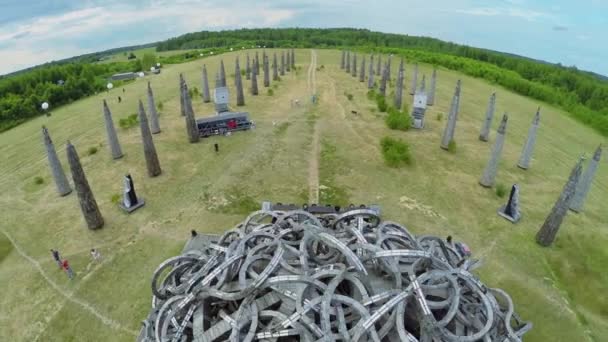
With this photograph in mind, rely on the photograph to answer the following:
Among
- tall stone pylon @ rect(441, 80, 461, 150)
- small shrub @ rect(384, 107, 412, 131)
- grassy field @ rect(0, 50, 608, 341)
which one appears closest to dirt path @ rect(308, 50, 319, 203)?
grassy field @ rect(0, 50, 608, 341)

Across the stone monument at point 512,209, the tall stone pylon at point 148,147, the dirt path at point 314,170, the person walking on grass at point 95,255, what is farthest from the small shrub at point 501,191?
the person walking on grass at point 95,255

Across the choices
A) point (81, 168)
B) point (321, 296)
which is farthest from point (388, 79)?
point (321, 296)

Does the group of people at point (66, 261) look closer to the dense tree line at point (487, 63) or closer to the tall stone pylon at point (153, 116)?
the tall stone pylon at point (153, 116)

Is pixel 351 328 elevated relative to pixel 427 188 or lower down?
elevated

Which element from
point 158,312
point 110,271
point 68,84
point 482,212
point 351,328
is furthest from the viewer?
point 68,84

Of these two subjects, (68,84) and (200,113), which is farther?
(68,84)

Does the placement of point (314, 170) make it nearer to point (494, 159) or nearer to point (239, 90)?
point (494, 159)

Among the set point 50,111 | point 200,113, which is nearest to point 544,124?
point 200,113

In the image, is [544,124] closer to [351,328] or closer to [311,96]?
[311,96]
